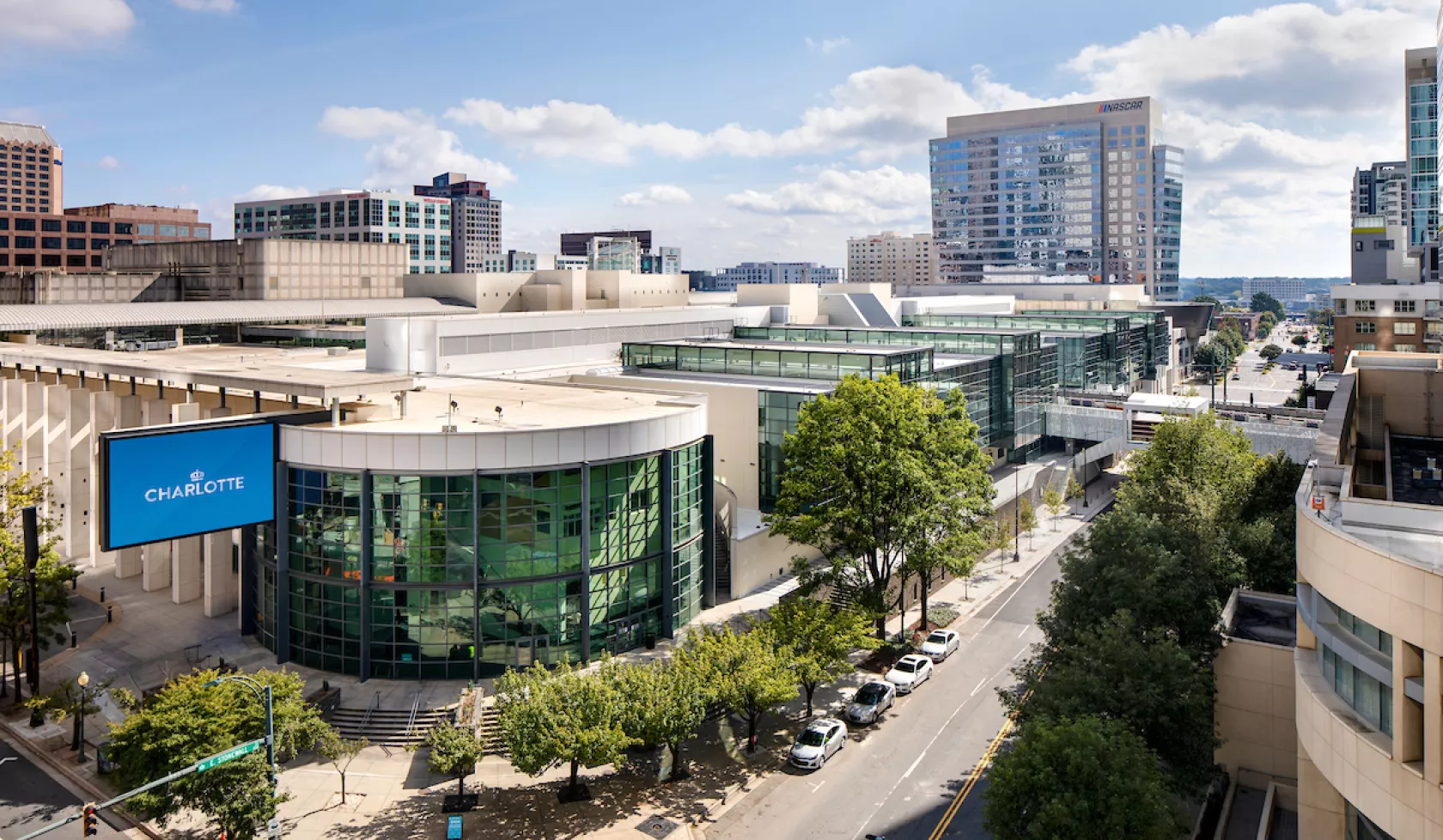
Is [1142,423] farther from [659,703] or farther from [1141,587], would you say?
[659,703]

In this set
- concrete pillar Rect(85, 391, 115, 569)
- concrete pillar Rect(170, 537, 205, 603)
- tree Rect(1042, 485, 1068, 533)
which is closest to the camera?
concrete pillar Rect(170, 537, 205, 603)

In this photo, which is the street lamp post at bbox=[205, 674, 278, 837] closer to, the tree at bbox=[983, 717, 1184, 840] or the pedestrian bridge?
the tree at bbox=[983, 717, 1184, 840]

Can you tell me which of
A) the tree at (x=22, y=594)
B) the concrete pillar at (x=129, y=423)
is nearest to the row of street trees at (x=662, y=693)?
the tree at (x=22, y=594)

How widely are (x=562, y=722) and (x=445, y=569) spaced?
11054 mm

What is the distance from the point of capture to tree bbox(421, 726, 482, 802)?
103ft

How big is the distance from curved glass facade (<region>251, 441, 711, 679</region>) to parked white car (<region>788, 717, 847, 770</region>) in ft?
33.8

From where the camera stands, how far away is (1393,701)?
18.4m

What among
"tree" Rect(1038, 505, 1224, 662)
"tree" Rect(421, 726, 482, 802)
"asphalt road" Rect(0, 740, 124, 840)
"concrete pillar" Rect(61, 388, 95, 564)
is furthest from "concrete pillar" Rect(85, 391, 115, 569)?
"tree" Rect(1038, 505, 1224, 662)

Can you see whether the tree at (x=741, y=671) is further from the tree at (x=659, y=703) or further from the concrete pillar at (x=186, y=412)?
the concrete pillar at (x=186, y=412)

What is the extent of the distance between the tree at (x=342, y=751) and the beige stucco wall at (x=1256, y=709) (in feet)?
84.2

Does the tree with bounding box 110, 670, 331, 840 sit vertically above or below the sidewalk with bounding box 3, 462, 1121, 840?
above

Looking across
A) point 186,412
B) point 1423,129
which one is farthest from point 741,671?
point 1423,129

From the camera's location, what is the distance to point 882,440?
149 ft

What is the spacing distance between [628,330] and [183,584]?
38735 mm
